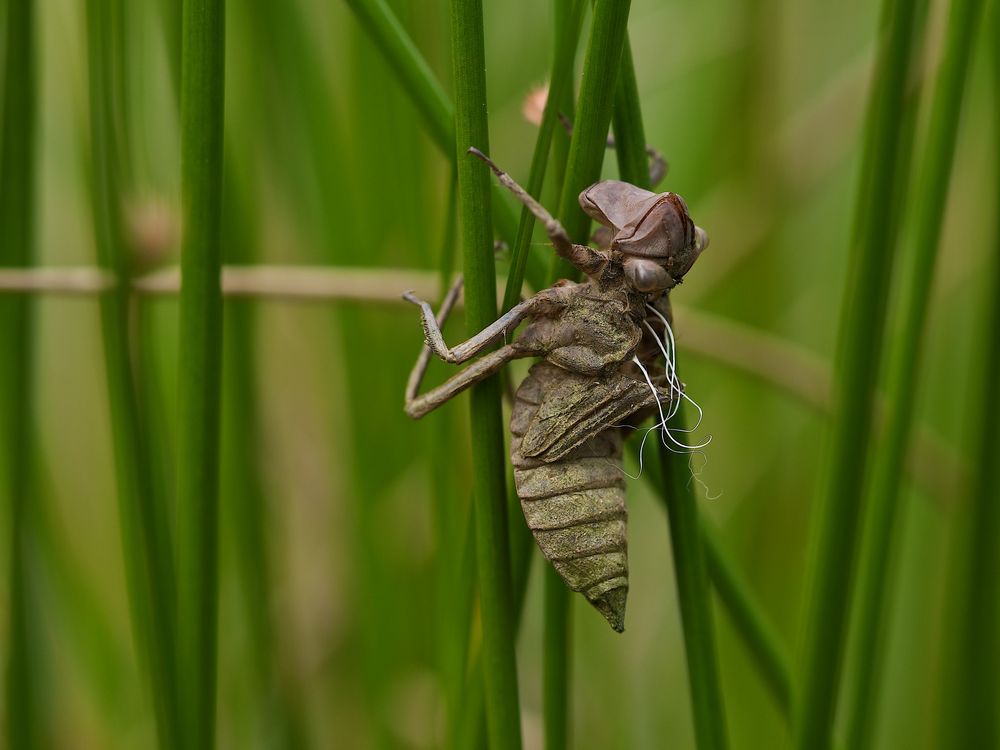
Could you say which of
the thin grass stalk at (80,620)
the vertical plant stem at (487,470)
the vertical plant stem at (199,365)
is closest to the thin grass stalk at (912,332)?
the vertical plant stem at (487,470)

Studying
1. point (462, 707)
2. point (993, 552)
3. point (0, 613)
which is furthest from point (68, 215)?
point (993, 552)

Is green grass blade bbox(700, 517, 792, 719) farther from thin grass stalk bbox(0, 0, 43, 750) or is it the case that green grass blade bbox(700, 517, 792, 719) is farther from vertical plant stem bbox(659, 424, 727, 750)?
thin grass stalk bbox(0, 0, 43, 750)

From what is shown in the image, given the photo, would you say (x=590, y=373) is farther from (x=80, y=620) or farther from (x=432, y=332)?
(x=80, y=620)

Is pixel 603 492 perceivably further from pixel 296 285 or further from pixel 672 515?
pixel 296 285

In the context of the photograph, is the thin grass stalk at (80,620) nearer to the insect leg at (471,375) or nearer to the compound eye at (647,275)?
the insect leg at (471,375)

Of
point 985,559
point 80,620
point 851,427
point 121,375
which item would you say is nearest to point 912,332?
point 851,427
